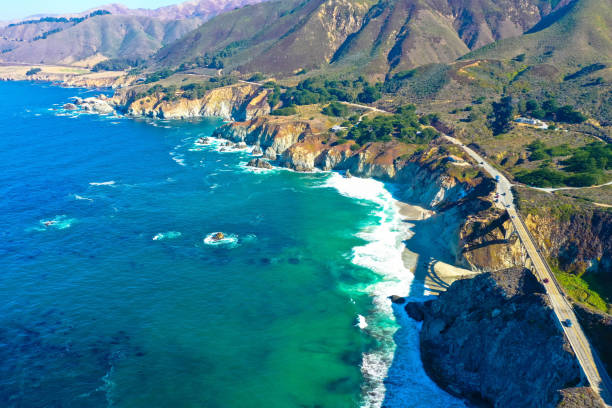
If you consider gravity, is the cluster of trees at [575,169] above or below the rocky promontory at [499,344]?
above

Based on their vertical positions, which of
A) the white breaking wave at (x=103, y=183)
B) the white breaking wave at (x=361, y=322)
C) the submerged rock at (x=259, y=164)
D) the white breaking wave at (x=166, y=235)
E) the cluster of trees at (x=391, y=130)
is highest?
the cluster of trees at (x=391, y=130)

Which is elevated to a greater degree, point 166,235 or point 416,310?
point 416,310

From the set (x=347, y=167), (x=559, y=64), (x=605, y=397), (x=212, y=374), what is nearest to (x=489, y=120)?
(x=347, y=167)

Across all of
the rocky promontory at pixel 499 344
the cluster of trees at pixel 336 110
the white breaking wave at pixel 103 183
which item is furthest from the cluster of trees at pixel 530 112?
the white breaking wave at pixel 103 183

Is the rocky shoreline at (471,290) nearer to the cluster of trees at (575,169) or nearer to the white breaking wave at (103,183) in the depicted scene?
the cluster of trees at (575,169)

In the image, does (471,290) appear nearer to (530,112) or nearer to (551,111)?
(551,111)

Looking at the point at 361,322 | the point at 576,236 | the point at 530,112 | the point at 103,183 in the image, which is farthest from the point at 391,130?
the point at 103,183

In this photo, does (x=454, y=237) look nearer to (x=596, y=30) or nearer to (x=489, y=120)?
(x=489, y=120)
